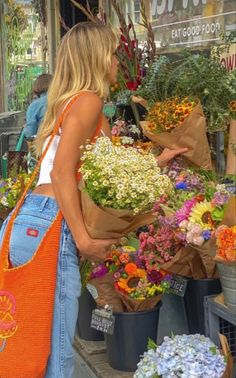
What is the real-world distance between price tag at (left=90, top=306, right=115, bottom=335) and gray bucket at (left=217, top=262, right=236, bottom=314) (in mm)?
791

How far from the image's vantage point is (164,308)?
3727 millimetres

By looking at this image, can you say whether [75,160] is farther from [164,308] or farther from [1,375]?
[164,308]

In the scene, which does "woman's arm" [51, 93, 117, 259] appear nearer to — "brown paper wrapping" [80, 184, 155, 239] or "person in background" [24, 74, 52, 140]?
"brown paper wrapping" [80, 184, 155, 239]

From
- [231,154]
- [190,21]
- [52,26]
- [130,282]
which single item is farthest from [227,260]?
[52,26]

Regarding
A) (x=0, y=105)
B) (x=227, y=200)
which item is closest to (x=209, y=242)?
(x=227, y=200)

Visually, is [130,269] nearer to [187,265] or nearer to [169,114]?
[187,265]

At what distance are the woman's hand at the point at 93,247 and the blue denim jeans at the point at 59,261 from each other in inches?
3.8

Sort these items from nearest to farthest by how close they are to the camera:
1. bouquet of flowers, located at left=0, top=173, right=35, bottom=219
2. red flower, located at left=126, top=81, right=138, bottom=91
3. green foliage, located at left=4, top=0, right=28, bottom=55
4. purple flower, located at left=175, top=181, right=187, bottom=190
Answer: purple flower, located at left=175, top=181, right=187, bottom=190 < red flower, located at left=126, top=81, right=138, bottom=91 < bouquet of flowers, located at left=0, top=173, right=35, bottom=219 < green foliage, located at left=4, top=0, right=28, bottom=55

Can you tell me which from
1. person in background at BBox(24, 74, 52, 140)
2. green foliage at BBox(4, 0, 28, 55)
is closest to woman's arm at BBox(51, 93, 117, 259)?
person in background at BBox(24, 74, 52, 140)

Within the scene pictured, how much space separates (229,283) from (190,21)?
3.01 m

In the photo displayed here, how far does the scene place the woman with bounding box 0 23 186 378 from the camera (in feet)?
8.21

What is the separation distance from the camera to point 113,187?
242 centimetres

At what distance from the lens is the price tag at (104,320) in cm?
339

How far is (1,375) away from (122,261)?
1.05 meters
